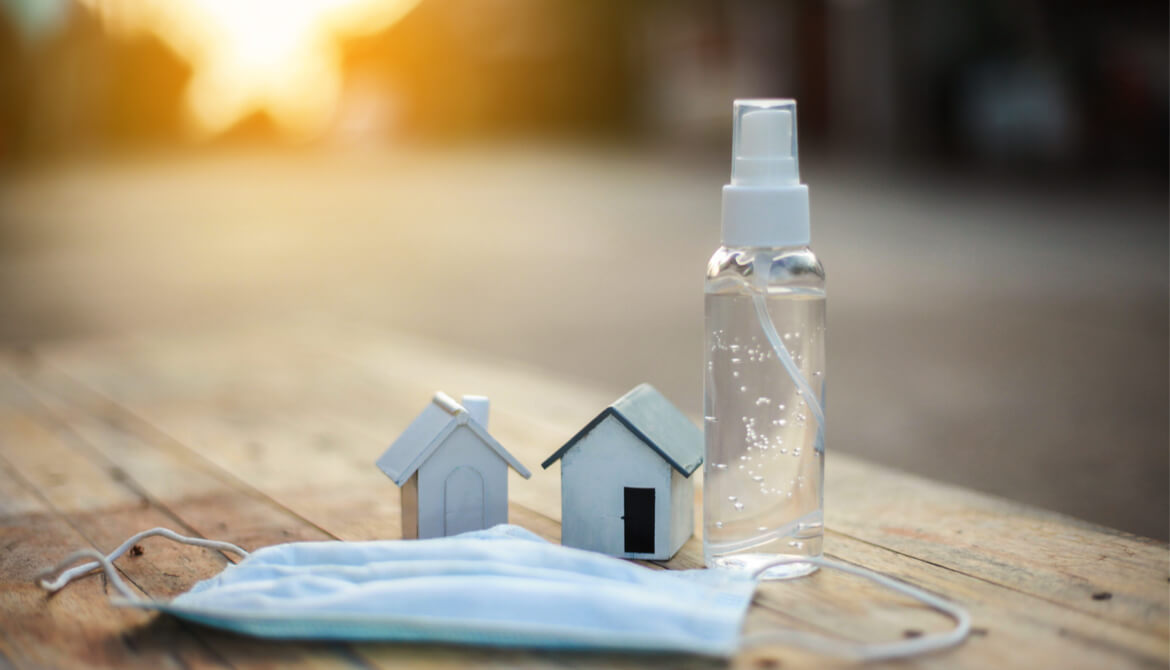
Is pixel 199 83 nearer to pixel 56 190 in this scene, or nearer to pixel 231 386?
pixel 56 190

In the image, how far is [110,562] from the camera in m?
1.22

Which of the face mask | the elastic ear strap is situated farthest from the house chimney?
the elastic ear strap

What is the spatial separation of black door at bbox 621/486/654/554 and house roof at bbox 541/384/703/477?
0.05 m

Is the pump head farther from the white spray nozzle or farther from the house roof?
the house roof

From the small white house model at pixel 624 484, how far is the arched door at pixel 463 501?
11 centimetres

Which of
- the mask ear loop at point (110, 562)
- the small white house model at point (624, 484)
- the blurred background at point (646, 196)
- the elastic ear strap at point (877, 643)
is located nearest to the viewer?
the elastic ear strap at point (877, 643)

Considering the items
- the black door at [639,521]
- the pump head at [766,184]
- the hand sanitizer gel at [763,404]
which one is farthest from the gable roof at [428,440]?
the pump head at [766,184]

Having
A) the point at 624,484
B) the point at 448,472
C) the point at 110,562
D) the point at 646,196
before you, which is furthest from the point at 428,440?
the point at 646,196

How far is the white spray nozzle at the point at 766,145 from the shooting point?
45.6 inches

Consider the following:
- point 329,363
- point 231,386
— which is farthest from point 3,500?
point 329,363

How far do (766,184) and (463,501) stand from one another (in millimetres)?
508

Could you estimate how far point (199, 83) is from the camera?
56.1 ft

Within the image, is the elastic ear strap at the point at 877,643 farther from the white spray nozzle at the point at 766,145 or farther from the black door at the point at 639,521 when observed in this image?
the white spray nozzle at the point at 766,145

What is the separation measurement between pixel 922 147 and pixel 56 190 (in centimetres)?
966
